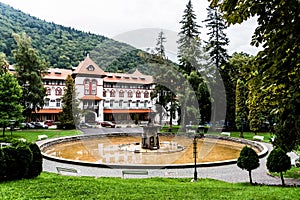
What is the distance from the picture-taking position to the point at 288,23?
166 inches

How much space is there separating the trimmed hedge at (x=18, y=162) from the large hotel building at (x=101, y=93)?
33338mm

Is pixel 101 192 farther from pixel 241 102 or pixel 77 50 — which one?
pixel 77 50

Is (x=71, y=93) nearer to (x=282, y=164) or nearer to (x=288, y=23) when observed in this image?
(x=282, y=164)

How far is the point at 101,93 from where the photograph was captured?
46406 millimetres

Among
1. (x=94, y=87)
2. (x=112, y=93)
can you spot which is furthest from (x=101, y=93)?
(x=112, y=93)

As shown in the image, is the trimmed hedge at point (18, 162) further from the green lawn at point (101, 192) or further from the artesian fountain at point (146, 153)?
the artesian fountain at point (146, 153)

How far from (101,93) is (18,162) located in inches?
1482

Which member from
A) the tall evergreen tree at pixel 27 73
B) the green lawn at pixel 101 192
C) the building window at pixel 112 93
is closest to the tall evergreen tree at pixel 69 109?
the tall evergreen tree at pixel 27 73

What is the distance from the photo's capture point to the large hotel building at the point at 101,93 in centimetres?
4462

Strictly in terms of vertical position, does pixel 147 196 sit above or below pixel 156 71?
below

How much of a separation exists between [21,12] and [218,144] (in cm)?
10819

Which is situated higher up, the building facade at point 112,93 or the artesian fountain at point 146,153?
the building facade at point 112,93

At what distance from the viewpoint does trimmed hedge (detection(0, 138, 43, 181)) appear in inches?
351

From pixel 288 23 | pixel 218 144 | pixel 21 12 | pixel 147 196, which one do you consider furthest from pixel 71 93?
pixel 21 12
